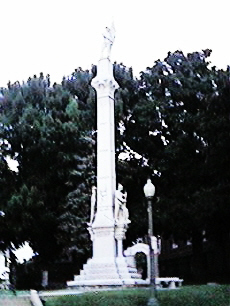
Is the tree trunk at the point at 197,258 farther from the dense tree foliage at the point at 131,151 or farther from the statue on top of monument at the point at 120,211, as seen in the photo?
the statue on top of monument at the point at 120,211

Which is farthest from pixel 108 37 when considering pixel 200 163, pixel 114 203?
pixel 200 163

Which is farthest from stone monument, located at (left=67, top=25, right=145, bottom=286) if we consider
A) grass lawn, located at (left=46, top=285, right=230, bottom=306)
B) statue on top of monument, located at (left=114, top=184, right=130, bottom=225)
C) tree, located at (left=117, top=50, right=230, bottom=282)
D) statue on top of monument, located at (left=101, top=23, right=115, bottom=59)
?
tree, located at (left=117, top=50, right=230, bottom=282)

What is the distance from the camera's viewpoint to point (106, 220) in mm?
21375

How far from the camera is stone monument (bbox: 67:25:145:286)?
2052cm

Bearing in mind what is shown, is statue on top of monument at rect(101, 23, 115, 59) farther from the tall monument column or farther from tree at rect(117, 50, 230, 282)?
tree at rect(117, 50, 230, 282)

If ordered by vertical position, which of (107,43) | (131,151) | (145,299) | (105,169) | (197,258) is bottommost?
(145,299)

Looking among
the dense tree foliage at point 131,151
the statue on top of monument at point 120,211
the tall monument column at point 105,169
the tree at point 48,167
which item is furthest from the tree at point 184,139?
the statue on top of monument at point 120,211

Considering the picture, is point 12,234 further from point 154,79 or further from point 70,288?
point 154,79

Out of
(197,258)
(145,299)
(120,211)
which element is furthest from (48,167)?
(145,299)

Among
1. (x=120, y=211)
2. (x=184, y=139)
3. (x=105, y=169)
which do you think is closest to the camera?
(x=120, y=211)

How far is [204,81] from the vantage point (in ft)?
106

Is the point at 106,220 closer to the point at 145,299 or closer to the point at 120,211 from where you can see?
the point at 120,211

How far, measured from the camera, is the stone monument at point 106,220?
20.5 m

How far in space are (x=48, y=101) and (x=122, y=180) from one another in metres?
6.91
